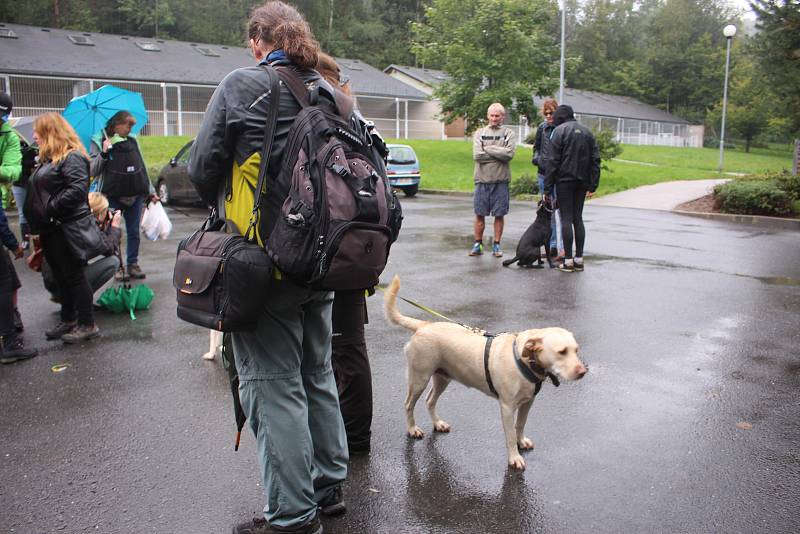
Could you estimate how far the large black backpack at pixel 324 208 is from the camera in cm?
248

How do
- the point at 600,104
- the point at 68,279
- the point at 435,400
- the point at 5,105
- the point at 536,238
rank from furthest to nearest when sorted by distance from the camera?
the point at 600,104 < the point at 536,238 < the point at 5,105 < the point at 68,279 < the point at 435,400

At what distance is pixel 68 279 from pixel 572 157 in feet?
19.5

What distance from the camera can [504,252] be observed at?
10539 mm

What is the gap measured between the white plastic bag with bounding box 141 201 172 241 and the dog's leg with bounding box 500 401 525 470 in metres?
5.89

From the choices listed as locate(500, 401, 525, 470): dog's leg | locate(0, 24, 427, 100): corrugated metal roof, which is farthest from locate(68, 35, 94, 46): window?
locate(500, 401, 525, 470): dog's leg

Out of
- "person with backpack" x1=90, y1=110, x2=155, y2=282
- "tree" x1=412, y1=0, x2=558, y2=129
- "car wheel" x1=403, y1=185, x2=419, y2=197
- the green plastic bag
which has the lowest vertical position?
the green plastic bag

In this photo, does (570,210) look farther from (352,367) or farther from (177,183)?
(177,183)

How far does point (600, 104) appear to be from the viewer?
206ft

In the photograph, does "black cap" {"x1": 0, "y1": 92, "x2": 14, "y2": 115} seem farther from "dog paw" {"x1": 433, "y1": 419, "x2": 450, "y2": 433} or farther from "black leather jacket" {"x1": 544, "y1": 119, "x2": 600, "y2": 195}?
"black leather jacket" {"x1": 544, "y1": 119, "x2": 600, "y2": 195}

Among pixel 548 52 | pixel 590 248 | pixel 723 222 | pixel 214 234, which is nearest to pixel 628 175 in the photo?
pixel 548 52

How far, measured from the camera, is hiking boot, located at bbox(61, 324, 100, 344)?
19.1 feet

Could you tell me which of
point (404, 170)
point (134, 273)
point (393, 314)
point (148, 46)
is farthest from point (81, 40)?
point (393, 314)

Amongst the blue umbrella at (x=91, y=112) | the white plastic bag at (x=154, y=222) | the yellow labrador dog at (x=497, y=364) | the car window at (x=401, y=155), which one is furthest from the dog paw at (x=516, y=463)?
the car window at (x=401, y=155)

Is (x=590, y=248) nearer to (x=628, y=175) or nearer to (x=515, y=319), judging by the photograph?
(x=515, y=319)
